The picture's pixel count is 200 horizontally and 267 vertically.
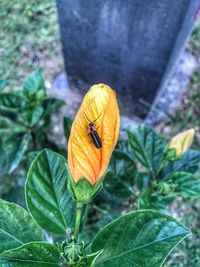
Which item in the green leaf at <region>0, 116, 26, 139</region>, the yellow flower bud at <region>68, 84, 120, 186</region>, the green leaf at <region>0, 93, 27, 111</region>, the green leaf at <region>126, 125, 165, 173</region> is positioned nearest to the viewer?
the yellow flower bud at <region>68, 84, 120, 186</region>

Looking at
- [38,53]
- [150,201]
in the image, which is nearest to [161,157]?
[150,201]

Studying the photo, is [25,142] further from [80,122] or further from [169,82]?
[169,82]

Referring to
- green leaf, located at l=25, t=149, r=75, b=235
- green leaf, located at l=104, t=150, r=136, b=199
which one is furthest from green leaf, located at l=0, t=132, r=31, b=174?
green leaf, located at l=25, t=149, r=75, b=235

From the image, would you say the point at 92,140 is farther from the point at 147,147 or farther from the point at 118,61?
the point at 118,61

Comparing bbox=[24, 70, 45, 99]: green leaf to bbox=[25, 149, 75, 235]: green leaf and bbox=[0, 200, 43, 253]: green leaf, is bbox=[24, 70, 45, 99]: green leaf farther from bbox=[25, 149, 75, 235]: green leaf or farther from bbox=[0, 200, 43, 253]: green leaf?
bbox=[0, 200, 43, 253]: green leaf

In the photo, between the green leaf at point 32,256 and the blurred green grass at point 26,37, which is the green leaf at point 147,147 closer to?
the green leaf at point 32,256

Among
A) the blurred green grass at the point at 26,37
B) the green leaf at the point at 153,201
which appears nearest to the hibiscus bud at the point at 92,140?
the green leaf at the point at 153,201
